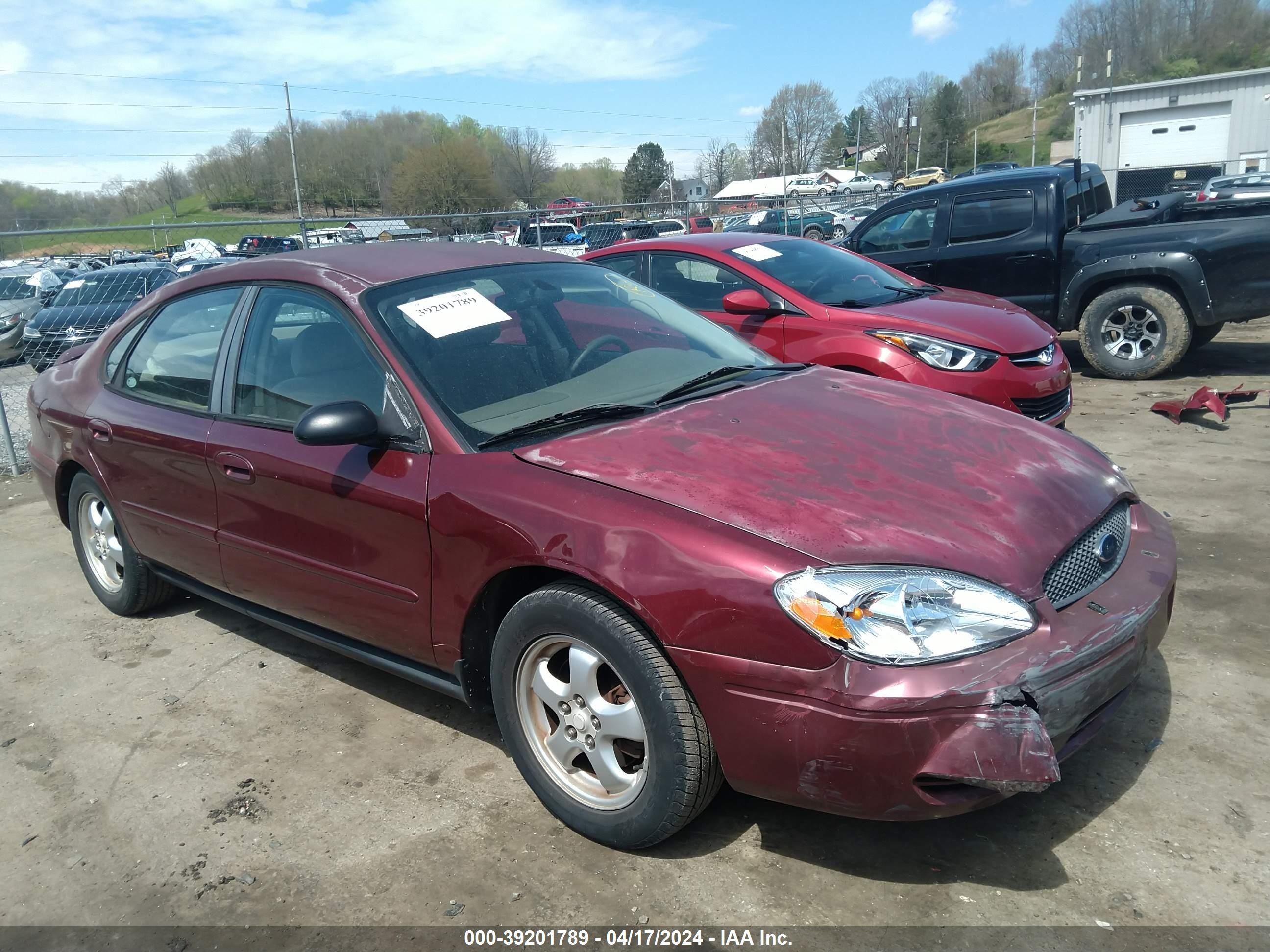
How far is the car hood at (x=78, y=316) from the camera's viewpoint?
9922mm

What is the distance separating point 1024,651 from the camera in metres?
2.16

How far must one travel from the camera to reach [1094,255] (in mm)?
8078

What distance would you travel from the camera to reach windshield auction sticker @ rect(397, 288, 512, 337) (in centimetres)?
313

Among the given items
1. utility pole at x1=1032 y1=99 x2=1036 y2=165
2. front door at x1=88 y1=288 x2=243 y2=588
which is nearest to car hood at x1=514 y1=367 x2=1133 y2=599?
front door at x1=88 y1=288 x2=243 y2=588

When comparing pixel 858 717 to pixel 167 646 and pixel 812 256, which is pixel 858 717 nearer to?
pixel 167 646

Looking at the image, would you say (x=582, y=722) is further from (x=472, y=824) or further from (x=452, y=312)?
(x=452, y=312)

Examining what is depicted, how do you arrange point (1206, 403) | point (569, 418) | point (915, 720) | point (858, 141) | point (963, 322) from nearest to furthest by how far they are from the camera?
point (915, 720) < point (569, 418) < point (963, 322) < point (1206, 403) < point (858, 141)

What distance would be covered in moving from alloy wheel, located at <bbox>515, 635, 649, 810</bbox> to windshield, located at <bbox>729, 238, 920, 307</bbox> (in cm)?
396

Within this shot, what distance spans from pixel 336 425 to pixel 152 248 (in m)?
29.3

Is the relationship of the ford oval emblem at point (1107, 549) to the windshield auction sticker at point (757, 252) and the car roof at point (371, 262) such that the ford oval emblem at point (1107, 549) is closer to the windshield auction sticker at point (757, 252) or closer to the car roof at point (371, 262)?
the car roof at point (371, 262)

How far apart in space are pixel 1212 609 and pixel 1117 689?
1774 millimetres

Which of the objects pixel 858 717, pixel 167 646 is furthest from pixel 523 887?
pixel 167 646

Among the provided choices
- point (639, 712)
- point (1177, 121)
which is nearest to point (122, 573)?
point (639, 712)

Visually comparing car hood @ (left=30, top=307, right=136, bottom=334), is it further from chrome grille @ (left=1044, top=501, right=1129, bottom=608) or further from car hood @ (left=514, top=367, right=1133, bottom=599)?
chrome grille @ (left=1044, top=501, right=1129, bottom=608)
